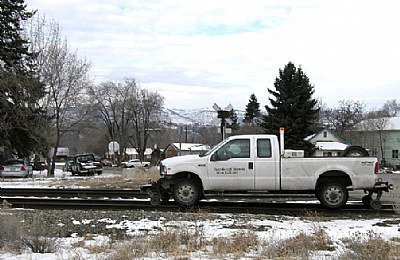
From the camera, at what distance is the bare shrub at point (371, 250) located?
669cm

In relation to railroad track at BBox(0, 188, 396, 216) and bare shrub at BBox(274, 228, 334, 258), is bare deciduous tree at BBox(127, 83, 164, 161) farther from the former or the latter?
bare shrub at BBox(274, 228, 334, 258)

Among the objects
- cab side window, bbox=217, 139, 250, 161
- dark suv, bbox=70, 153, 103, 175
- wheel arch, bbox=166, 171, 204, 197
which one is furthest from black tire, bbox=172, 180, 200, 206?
dark suv, bbox=70, 153, 103, 175

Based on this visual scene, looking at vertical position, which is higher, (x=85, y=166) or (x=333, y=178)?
(x=85, y=166)

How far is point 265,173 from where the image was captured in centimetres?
1250

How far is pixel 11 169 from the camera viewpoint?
112 ft

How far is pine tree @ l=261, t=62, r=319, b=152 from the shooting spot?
52.4 meters

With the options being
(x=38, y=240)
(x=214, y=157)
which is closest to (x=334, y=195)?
(x=214, y=157)

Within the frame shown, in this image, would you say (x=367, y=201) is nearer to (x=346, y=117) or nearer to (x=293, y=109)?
(x=293, y=109)

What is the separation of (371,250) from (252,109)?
8426cm

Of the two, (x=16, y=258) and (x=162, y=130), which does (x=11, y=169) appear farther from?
(x=162, y=130)

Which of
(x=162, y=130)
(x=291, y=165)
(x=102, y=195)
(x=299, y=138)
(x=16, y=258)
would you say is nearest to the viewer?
(x=16, y=258)

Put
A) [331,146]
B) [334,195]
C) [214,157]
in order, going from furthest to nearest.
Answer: [331,146], [214,157], [334,195]

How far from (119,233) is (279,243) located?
319cm

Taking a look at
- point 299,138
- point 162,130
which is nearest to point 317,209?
point 299,138
